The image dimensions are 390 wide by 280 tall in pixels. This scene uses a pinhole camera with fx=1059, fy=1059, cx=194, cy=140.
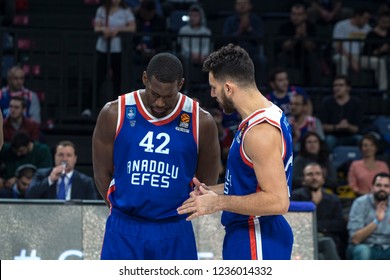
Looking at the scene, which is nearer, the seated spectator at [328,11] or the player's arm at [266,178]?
the player's arm at [266,178]

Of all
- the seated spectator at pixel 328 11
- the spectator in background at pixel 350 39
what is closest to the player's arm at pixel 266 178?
the spectator in background at pixel 350 39

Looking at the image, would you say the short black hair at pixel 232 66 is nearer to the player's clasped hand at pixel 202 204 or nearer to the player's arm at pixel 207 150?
the player's clasped hand at pixel 202 204

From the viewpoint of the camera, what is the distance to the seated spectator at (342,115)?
531 inches

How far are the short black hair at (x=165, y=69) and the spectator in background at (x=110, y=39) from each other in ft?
22.3

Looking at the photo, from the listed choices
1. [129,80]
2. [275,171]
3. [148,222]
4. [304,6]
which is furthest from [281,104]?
[275,171]

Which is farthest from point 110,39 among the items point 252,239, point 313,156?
point 252,239

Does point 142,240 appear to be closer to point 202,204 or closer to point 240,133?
point 202,204

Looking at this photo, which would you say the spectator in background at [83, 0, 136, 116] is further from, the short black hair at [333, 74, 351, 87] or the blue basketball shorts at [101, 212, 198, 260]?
the blue basketball shorts at [101, 212, 198, 260]

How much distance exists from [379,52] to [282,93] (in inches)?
87.2

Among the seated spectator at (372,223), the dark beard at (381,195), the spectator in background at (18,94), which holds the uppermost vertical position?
the spectator in background at (18,94)

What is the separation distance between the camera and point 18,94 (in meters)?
12.9

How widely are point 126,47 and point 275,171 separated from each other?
315 inches

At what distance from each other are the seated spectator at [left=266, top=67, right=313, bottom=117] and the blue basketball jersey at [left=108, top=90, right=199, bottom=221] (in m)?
6.26

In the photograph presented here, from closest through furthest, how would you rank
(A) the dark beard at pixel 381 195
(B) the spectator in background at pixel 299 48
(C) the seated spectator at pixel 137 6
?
(A) the dark beard at pixel 381 195 → (B) the spectator in background at pixel 299 48 → (C) the seated spectator at pixel 137 6
